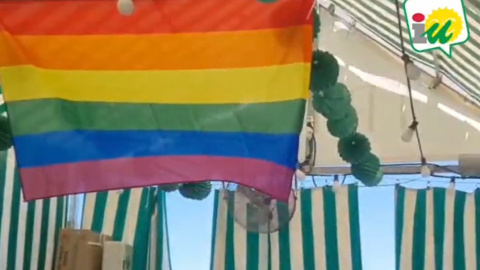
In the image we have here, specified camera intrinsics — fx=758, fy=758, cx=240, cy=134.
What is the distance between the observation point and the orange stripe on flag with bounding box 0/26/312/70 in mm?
2600

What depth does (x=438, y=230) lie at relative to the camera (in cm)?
426

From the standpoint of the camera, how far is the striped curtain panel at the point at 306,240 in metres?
4.32

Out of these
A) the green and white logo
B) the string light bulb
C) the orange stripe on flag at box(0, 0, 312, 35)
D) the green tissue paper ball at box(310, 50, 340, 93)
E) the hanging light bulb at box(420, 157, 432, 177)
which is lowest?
the string light bulb

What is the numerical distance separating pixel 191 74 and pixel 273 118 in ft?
1.12

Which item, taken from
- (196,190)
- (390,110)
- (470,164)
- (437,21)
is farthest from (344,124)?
(390,110)

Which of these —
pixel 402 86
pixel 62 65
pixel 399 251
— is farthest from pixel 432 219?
pixel 62 65

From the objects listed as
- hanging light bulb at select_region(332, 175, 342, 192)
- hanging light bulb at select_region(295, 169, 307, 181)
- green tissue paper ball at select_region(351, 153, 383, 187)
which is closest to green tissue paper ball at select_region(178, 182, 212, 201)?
hanging light bulb at select_region(295, 169, 307, 181)

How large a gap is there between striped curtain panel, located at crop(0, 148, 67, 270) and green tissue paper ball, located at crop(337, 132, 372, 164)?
6.05ft

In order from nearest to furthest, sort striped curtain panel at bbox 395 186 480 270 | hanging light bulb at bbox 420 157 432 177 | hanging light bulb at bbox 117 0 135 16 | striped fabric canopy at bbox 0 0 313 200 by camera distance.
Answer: striped fabric canopy at bbox 0 0 313 200 → hanging light bulb at bbox 117 0 135 16 → striped curtain panel at bbox 395 186 480 270 → hanging light bulb at bbox 420 157 432 177


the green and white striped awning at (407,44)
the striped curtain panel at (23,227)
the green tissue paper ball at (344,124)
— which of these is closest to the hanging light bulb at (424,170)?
the green and white striped awning at (407,44)

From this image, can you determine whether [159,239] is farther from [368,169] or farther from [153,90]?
[153,90]

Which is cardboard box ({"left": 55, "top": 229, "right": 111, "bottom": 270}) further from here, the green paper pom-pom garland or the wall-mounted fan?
the green paper pom-pom garland

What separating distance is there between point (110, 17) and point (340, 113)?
3.53 feet

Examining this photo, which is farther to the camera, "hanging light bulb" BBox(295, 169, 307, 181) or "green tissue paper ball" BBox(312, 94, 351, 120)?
"hanging light bulb" BBox(295, 169, 307, 181)
